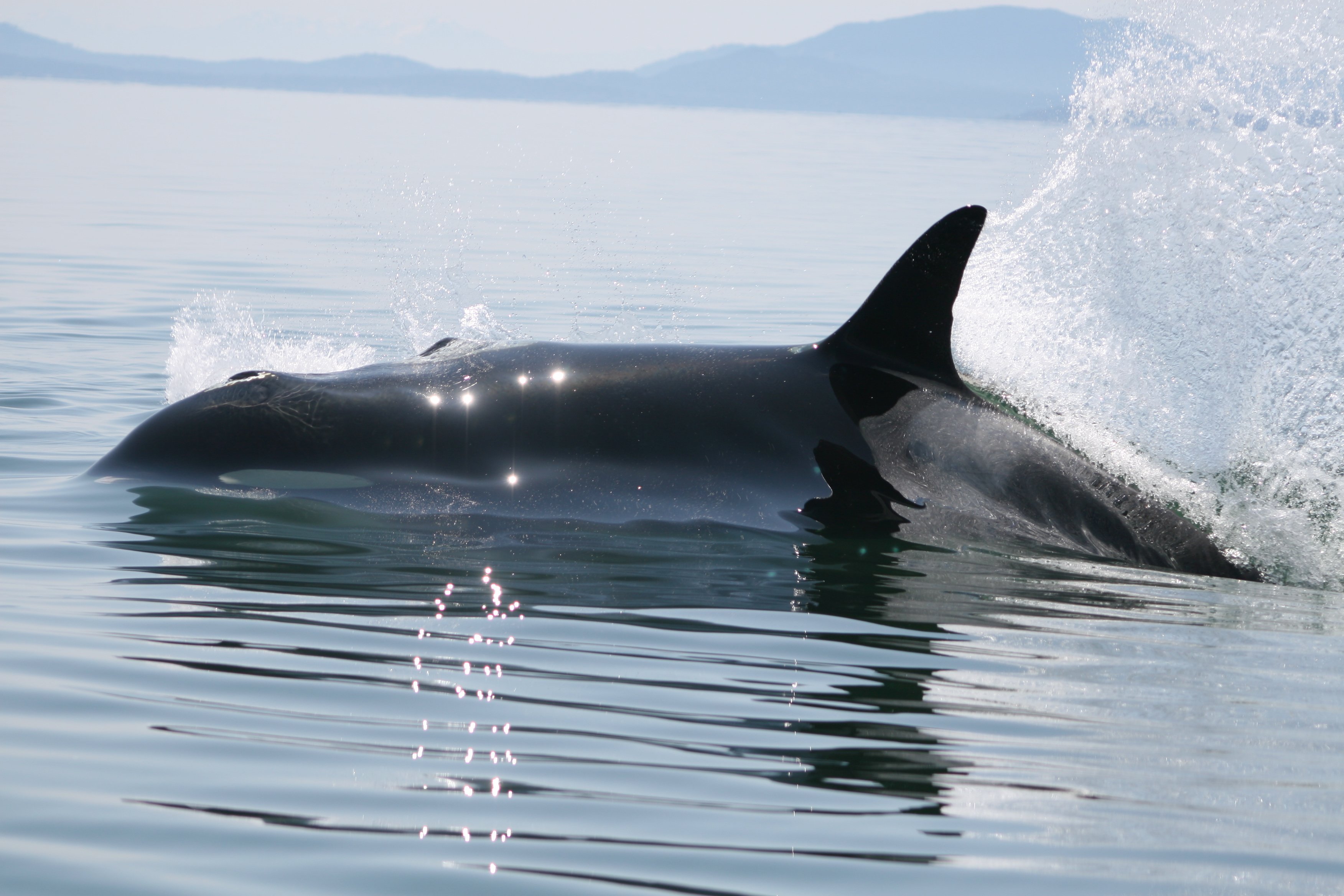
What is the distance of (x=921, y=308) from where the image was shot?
8.16 m

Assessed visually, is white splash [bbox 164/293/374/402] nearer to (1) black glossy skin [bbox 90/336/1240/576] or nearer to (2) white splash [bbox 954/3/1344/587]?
(1) black glossy skin [bbox 90/336/1240/576]

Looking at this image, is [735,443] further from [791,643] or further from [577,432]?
[791,643]

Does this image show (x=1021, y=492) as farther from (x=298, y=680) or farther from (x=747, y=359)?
(x=298, y=680)

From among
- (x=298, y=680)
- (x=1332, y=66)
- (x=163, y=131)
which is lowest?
(x=298, y=680)

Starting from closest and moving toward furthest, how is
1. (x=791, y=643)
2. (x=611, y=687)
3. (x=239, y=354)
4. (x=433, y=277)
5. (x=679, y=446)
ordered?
(x=611, y=687) < (x=791, y=643) < (x=679, y=446) < (x=239, y=354) < (x=433, y=277)

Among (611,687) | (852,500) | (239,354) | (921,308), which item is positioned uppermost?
(921,308)

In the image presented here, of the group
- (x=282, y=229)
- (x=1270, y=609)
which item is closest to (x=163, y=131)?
(x=282, y=229)

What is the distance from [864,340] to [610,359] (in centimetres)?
138

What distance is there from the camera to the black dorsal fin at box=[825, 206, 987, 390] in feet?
25.9

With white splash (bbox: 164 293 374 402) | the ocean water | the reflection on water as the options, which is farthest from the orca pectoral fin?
white splash (bbox: 164 293 374 402)

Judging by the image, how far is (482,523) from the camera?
26.1 feet

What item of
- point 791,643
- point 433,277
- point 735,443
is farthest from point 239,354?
point 433,277

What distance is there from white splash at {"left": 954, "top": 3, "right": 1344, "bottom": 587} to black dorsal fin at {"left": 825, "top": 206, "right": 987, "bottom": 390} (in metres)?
A: 1.74

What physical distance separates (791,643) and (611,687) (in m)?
0.96
